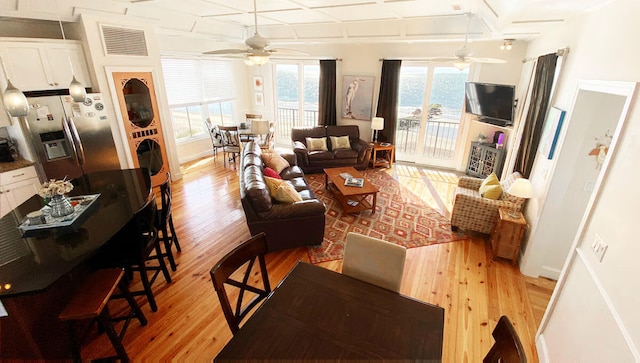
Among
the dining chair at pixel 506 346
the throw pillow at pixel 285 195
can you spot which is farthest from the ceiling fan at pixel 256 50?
the dining chair at pixel 506 346

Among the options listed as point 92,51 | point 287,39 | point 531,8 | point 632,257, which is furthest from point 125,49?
point 632,257

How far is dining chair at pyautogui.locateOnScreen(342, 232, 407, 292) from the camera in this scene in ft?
6.31

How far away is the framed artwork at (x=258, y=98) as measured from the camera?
26.2 feet

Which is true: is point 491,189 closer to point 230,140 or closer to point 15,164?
point 230,140

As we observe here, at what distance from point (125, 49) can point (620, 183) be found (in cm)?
611

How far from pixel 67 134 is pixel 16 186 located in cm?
108

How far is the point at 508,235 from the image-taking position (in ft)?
11.0

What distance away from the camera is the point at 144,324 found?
100.0 inches

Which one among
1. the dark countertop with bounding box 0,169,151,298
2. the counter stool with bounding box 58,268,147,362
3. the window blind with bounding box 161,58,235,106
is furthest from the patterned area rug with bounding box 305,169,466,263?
the window blind with bounding box 161,58,235,106

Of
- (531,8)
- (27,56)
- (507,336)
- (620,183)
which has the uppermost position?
(531,8)

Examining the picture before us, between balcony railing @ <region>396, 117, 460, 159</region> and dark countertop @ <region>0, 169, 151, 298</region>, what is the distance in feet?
18.4

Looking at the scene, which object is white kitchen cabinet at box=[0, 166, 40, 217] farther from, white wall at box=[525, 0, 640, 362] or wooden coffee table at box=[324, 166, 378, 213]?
white wall at box=[525, 0, 640, 362]

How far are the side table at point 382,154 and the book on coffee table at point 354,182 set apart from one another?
78.8 inches

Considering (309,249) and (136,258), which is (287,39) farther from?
(136,258)
